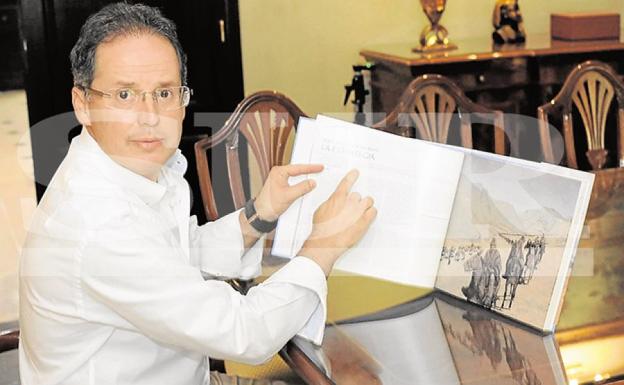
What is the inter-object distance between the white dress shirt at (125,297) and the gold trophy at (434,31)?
7.64 ft

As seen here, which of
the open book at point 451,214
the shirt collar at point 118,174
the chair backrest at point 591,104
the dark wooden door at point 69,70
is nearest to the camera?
the shirt collar at point 118,174

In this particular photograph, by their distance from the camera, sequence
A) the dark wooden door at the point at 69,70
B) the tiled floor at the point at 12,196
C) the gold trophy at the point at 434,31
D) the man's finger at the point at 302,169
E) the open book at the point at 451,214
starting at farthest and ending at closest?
the tiled floor at the point at 12,196 < the gold trophy at the point at 434,31 < the dark wooden door at the point at 69,70 < the man's finger at the point at 302,169 < the open book at the point at 451,214

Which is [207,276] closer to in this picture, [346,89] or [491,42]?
[346,89]

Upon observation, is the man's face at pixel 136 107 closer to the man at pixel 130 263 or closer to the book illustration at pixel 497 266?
the man at pixel 130 263

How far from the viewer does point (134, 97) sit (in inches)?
53.4

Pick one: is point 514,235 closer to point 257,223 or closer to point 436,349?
point 436,349

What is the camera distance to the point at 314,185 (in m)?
1.59

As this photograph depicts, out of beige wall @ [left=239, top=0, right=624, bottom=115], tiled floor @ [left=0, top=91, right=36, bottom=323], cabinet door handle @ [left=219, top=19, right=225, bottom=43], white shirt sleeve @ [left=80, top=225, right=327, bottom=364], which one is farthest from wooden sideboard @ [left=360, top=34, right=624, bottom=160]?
white shirt sleeve @ [left=80, top=225, right=327, bottom=364]

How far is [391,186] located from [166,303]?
468 millimetres

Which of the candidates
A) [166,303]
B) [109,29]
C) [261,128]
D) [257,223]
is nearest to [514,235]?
[257,223]

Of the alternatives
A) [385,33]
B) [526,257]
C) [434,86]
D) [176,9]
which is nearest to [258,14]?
[176,9]

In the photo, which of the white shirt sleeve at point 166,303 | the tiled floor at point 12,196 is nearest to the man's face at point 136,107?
the white shirt sleeve at point 166,303

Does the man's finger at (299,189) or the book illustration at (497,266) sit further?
the man's finger at (299,189)

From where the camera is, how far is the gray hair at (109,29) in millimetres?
1342
